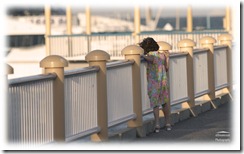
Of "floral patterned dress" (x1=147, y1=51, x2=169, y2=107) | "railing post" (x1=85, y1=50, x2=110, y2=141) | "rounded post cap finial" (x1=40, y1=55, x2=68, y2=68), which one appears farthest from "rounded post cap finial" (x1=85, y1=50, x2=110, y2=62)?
"floral patterned dress" (x1=147, y1=51, x2=169, y2=107)

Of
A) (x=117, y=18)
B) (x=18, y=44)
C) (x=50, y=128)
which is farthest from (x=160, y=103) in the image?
(x=117, y=18)

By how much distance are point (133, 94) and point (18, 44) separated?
162 ft

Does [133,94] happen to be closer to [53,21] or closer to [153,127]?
[153,127]

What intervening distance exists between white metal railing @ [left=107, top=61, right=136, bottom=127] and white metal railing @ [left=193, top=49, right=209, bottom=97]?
14.8ft

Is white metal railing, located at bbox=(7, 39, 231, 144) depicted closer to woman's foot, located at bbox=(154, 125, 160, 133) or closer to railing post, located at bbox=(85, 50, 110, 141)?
railing post, located at bbox=(85, 50, 110, 141)

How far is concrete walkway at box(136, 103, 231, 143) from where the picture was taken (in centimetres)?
1398

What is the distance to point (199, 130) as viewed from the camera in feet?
50.0

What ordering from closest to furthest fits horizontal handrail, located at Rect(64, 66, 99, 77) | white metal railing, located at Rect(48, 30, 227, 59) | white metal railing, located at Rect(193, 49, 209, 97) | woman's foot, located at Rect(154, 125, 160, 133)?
horizontal handrail, located at Rect(64, 66, 99, 77) → woman's foot, located at Rect(154, 125, 160, 133) → white metal railing, located at Rect(193, 49, 209, 97) → white metal railing, located at Rect(48, 30, 227, 59)

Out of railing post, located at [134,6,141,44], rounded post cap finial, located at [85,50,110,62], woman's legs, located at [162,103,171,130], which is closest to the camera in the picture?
rounded post cap finial, located at [85,50,110,62]

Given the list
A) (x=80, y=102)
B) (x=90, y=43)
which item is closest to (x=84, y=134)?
(x=80, y=102)

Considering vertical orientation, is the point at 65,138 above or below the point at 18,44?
below

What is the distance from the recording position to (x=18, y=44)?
63.1 meters

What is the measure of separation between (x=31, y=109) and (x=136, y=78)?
3961mm

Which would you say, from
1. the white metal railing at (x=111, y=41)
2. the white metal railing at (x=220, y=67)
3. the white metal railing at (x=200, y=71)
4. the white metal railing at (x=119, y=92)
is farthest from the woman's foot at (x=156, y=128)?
the white metal railing at (x=111, y=41)
